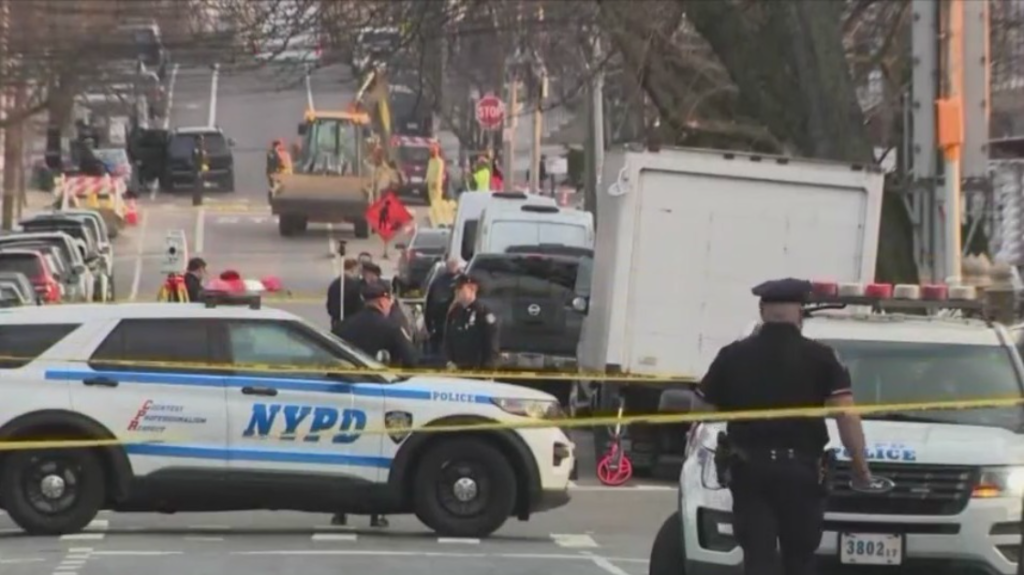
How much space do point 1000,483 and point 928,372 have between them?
138 cm

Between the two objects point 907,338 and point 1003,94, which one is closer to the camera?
point 907,338

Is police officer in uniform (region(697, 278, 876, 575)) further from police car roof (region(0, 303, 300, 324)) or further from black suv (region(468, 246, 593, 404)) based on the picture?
black suv (region(468, 246, 593, 404))

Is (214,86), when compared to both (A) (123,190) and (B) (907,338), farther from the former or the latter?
(B) (907,338)

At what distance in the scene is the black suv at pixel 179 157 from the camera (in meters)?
69.6

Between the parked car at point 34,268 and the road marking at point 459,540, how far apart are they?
16.1m

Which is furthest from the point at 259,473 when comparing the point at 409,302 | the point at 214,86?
the point at 214,86

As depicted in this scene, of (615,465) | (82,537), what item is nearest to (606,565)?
(82,537)

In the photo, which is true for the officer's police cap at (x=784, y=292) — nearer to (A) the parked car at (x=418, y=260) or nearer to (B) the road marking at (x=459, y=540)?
(B) the road marking at (x=459, y=540)

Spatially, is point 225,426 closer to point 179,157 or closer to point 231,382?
point 231,382

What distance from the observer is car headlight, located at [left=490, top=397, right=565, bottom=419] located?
51.3ft

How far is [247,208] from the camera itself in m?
66.2

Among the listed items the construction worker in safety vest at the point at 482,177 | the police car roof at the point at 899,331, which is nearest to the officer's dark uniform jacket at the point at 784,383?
the police car roof at the point at 899,331

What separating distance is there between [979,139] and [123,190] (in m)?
45.7

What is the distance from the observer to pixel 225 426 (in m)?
15.3
